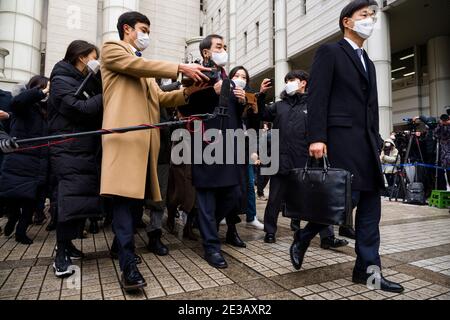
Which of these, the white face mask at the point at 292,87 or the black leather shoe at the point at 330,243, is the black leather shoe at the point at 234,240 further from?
the white face mask at the point at 292,87

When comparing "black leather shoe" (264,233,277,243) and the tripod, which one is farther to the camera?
the tripod

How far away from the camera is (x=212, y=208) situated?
2.96 m

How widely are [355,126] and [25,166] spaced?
144 inches

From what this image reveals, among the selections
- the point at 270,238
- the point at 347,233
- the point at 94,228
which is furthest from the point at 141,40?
the point at 347,233

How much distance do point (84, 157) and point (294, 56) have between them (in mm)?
17161

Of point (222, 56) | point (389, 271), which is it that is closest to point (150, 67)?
point (222, 56)

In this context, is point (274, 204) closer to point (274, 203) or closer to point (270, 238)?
point (274, 203)

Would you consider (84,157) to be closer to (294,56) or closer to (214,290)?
(214,290)

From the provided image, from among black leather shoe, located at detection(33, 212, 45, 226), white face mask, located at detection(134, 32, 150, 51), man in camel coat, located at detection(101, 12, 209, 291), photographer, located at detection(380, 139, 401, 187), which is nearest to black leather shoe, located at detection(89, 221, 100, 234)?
black leather shoe, located at detection(33, 212, 45, 226)

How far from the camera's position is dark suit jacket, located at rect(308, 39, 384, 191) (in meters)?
Result: 2.35

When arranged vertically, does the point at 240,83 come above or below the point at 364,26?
below

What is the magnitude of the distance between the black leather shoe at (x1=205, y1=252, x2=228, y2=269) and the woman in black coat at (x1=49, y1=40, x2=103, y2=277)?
104 centimetres

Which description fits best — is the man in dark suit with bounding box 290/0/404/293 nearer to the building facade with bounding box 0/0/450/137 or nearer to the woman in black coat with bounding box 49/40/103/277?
the woman in black coat with bounding box 49/40/103/277

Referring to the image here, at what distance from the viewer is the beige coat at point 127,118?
2.25 metres
